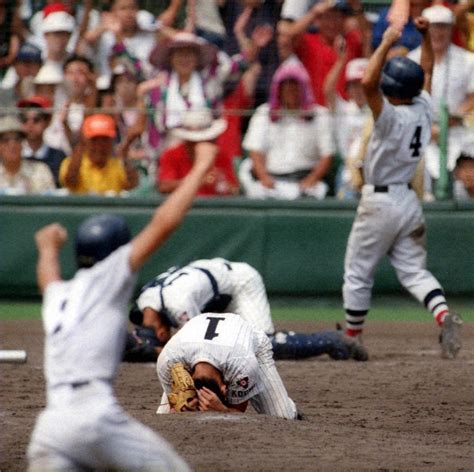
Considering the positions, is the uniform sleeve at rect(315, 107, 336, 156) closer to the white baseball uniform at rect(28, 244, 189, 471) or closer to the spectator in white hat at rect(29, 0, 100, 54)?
the spectator in white hat at rect(29, 0, 100, 54)

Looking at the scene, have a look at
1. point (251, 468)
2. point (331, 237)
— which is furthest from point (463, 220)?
point (251, 468)

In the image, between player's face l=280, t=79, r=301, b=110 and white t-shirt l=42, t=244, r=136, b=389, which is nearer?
white t-shirt l=42, t=244, r=136, b=389

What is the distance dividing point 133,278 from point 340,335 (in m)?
4.73

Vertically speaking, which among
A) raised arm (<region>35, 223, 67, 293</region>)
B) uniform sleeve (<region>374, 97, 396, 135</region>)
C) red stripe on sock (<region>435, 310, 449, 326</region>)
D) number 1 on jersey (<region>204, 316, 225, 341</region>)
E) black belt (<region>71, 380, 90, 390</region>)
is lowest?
red stripe on sock (<region>435, 310, 449, 326</region>)

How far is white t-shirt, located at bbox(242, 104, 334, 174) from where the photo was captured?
34.3 ft

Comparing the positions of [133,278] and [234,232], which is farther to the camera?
[234,232]

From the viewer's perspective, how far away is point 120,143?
1052 centimetres

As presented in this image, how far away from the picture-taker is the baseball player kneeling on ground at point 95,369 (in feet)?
12.4

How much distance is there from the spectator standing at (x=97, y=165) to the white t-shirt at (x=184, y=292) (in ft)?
7.90

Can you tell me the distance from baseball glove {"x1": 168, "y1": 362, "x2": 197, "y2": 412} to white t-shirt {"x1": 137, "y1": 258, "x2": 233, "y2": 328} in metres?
1.88

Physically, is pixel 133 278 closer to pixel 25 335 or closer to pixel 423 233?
pixel 423 233

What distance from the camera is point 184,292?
7961 mm

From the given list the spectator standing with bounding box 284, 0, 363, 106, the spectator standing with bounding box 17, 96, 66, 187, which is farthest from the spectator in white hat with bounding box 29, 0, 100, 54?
the spectator standing with bounding box 284, 0, 363, 106

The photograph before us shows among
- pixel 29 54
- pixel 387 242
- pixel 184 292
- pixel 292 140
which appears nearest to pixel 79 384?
pixel 184 292
